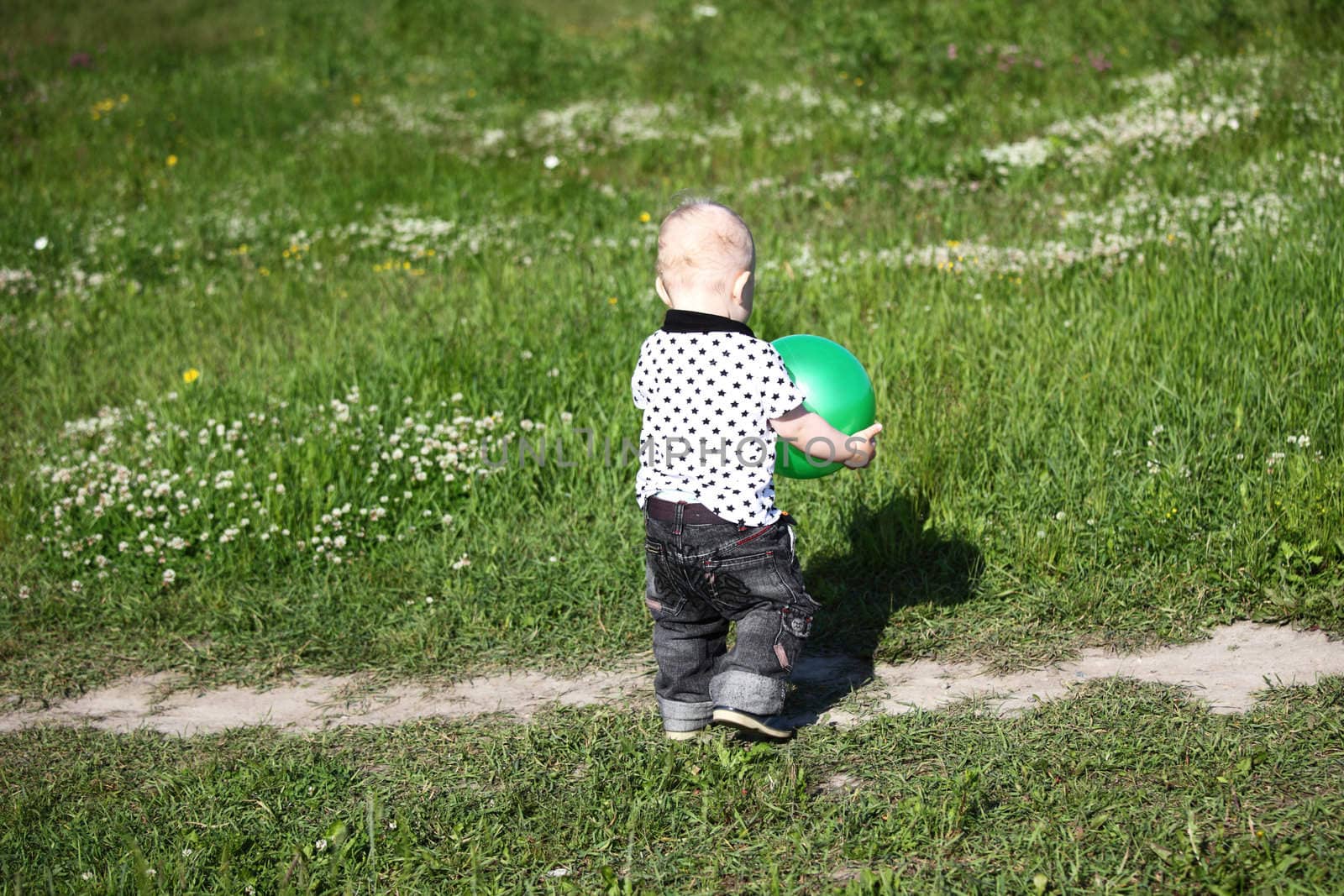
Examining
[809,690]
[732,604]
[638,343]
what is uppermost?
[638,343]

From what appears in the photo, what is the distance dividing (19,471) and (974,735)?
4.82m

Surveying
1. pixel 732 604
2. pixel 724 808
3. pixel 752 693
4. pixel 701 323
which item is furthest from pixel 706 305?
pixel 724 808

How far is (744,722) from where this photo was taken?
138 inches

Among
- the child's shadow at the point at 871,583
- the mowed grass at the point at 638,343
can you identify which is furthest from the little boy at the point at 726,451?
the mowed grass at the point at 638,343

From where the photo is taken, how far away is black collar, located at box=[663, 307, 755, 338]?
3.38 metres

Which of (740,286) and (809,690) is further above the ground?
(740,286)

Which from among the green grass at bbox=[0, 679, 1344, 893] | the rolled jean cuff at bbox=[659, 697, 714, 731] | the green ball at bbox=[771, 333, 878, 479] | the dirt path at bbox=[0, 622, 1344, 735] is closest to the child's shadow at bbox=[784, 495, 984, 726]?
the dirt path at bbox=[0, 622, 1344, 735]

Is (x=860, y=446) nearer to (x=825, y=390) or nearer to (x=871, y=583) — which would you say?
(x=825, y=390)

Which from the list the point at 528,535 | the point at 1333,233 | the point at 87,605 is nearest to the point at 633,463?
the point at 528,535

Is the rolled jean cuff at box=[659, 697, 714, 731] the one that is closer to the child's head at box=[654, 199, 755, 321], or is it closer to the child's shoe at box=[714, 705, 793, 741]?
the child's shoe at box=[714, 705, 793, 741]

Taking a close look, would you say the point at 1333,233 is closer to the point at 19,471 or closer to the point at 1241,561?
the point at 1241,561

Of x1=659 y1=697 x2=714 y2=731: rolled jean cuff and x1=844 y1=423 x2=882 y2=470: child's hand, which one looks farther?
x1=659 y1=697 x2=714 y2=731: rolled jean cuff

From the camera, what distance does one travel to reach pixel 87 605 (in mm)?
5027

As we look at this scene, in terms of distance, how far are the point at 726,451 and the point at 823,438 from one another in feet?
0.89
